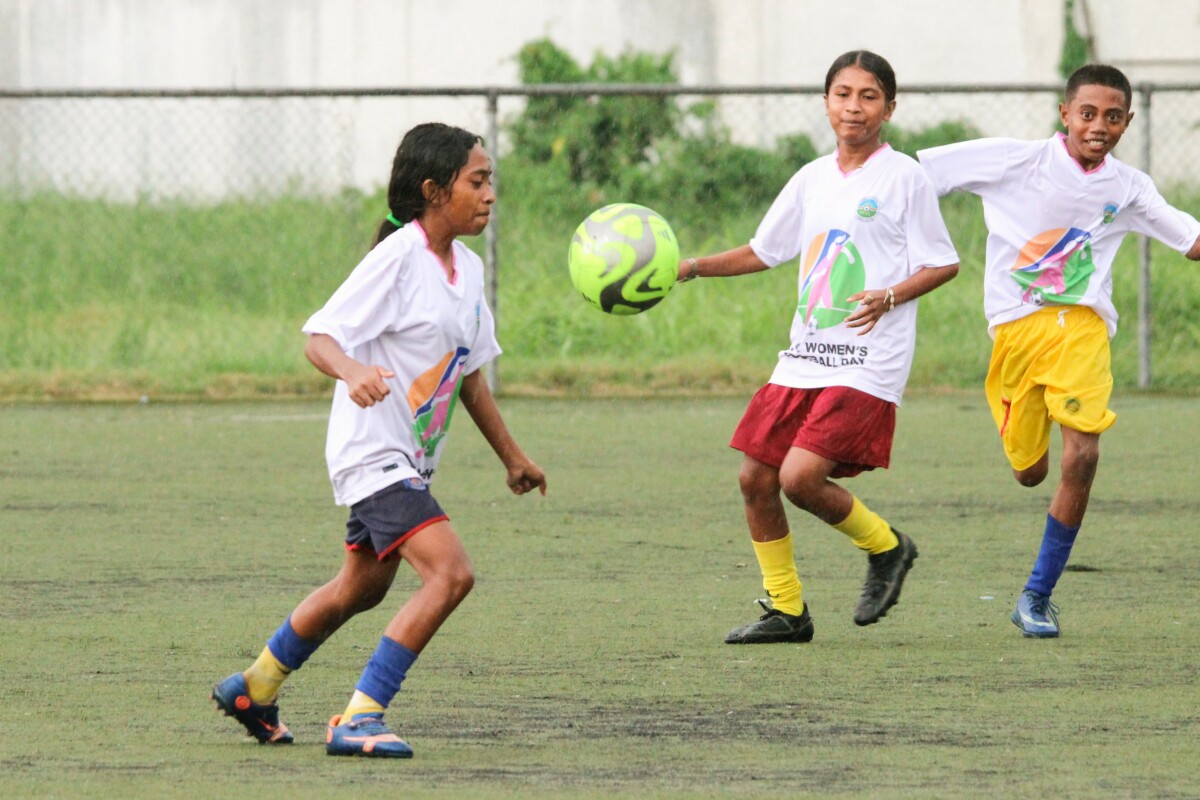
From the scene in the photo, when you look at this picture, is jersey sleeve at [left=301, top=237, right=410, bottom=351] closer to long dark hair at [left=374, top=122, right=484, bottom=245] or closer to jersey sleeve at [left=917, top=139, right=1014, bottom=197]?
long dark hair at [left=374, top=122, right=484, bottom=245]

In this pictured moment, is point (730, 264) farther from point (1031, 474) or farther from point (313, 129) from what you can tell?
point (313, 129)

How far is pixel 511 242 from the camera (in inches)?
577

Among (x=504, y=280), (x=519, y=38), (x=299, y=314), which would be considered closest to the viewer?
(x=299, y=314)

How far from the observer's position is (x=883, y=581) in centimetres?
608

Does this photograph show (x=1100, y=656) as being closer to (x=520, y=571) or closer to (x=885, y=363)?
(x=885, y=363)

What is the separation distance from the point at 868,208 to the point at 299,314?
8.73 metres

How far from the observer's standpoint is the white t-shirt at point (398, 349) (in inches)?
181

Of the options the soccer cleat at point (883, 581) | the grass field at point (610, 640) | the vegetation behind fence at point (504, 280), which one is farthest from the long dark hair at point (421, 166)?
the vegetation behind fence at point (504, 280)

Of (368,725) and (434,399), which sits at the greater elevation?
(434,399)

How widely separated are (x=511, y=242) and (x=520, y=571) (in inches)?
304

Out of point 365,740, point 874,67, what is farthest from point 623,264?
point 365,740

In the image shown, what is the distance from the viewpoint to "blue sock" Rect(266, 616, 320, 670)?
4719mm

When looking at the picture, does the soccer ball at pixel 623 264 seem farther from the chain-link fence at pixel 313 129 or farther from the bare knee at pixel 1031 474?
the chain-link fence at pixel 313 129

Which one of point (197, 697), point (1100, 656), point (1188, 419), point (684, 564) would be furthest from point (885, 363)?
point (1188, 419)
